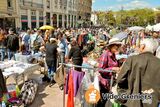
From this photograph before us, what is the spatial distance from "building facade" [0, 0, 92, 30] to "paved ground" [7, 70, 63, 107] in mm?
20825

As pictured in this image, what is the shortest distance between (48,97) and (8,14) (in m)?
23.6

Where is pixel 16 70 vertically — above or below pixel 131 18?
below

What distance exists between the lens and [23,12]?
33938 mm

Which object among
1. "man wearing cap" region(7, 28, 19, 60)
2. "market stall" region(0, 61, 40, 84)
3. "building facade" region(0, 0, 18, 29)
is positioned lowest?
"market stall" region(0, 61, 40, 84)

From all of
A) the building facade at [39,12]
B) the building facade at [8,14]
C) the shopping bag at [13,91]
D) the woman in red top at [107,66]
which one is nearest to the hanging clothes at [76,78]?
the woman in red top at [107,66]

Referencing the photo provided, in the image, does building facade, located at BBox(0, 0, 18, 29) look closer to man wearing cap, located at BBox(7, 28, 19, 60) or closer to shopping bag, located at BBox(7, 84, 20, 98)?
man wearing cap, located at BBox(7, 28, 19, 60)

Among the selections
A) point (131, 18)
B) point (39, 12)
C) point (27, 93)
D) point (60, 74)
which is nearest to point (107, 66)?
point (60, 74)

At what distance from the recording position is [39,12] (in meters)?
40.8

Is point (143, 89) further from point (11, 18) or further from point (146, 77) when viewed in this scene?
point (11, 18)

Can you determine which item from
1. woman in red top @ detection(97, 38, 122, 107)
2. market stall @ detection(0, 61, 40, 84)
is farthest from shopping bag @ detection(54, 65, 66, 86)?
market stall @ detection(0, 61, 40, 84)

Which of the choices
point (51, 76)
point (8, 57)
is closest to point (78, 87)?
point (51, 76)

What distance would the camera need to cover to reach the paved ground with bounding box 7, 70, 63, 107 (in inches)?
274

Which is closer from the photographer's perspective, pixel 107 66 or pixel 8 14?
pixel 107 66

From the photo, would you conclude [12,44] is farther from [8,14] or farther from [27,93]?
[8,14]
